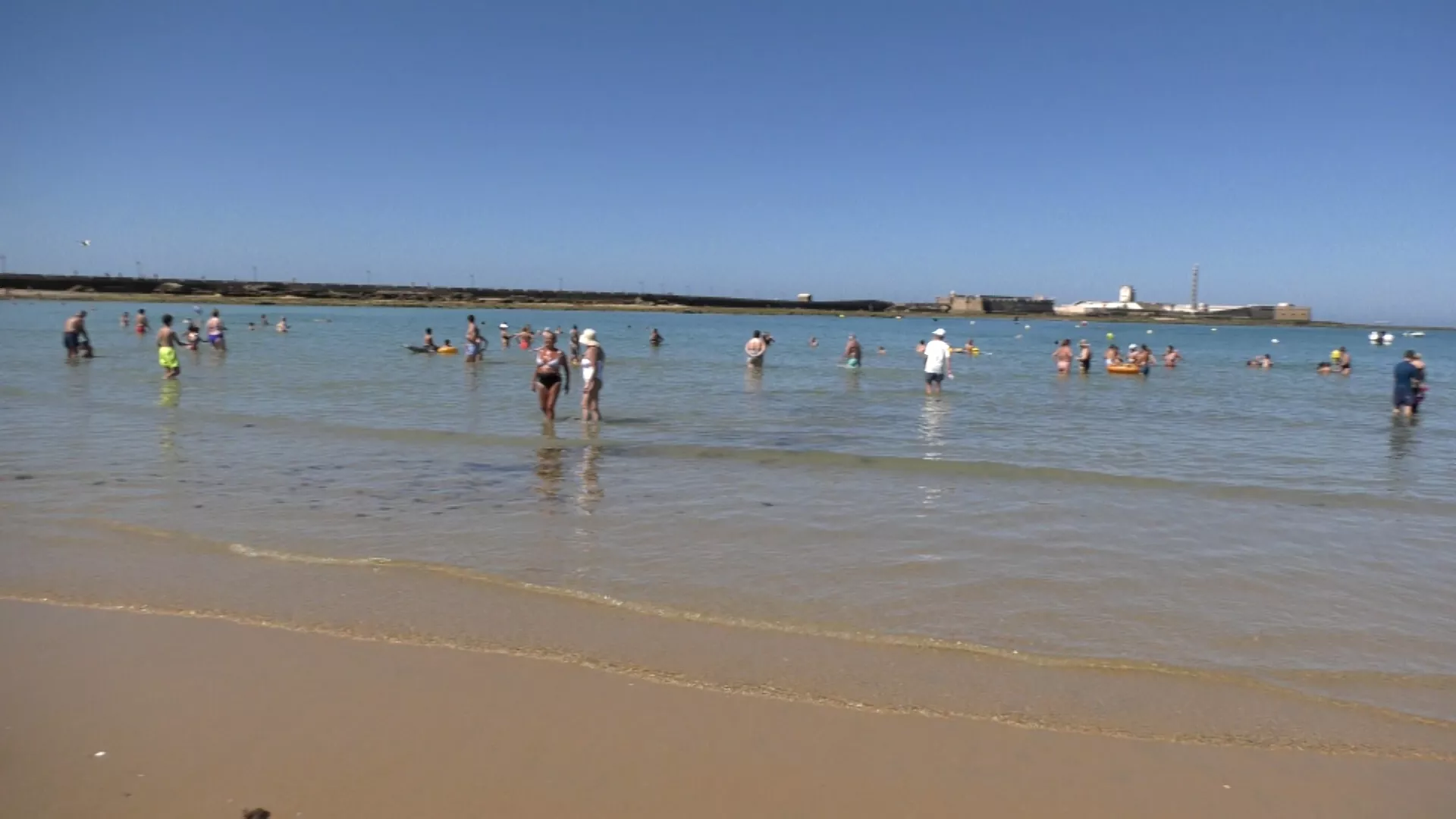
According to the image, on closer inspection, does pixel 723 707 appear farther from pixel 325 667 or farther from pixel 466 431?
pixel 466 431

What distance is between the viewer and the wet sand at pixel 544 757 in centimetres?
376

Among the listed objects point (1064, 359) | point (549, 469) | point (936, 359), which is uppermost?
point (936, 359)

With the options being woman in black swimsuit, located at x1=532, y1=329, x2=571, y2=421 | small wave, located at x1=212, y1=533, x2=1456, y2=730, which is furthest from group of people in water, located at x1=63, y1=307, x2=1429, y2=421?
small wave, located at x1=212, y1=533, x2=1456, y2=730

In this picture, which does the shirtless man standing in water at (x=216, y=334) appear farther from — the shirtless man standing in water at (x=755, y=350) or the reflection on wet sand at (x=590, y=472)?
the reflection on wet sand at (x=590, y=472)

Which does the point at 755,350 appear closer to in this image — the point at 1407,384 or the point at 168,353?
the point at 168,353

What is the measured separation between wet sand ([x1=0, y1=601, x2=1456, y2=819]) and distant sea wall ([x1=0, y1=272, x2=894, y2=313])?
112m

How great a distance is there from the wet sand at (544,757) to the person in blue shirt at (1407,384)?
19462 mm

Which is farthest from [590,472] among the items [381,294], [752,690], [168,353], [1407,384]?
[381,294]


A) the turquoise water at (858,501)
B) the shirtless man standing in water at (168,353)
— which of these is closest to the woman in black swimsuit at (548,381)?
the turquoise water at (858,501)

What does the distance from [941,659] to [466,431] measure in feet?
35.8

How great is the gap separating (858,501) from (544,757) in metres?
6.16

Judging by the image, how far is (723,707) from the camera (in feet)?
15.2

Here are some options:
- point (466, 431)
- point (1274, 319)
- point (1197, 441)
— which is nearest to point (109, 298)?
point (466, 431)

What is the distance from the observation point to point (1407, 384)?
20.2 meters
